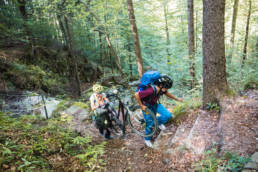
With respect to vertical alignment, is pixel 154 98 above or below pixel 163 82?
below

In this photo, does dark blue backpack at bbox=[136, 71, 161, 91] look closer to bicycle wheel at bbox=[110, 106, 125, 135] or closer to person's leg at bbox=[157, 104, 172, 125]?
person's leg at bbox=[157, 104, 172, 125]

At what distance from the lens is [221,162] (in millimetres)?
2516

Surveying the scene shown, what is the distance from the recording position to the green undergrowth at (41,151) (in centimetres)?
255

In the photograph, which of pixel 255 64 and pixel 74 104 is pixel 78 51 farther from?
pixel 255 64

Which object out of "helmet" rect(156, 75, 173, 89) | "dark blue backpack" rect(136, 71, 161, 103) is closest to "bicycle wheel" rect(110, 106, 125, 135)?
"dark blue backpack" rect(136, 71, 161, 103)

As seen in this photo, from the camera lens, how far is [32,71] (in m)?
5.66

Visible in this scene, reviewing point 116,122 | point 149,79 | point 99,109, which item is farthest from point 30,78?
point 149,79

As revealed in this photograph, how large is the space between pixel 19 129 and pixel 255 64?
447 inches

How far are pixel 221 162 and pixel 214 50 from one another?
2.58m

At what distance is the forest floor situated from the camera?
283 cm

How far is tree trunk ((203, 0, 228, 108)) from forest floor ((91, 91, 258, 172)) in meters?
0.43

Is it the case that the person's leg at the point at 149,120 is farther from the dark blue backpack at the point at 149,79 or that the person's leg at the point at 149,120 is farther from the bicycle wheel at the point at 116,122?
the bicycle wheel at the point at 116,122

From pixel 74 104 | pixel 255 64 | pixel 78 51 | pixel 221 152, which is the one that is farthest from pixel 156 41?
pixel 221 152

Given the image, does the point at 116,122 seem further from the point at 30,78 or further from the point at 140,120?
the point at 30,78
